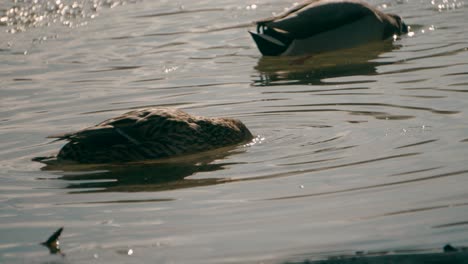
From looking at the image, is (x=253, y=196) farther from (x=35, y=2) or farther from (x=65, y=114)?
(x=35, y=2)

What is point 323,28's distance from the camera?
14.6 meters

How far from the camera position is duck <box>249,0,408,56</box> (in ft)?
47.3

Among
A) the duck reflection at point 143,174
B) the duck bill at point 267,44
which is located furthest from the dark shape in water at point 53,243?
the duck bill at point 267,44

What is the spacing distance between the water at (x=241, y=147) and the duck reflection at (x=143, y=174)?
0.02 metres

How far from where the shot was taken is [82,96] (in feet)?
38.3

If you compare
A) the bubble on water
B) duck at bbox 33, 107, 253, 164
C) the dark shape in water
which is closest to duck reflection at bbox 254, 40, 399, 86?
duck at bbox 33, 107, 253, 164

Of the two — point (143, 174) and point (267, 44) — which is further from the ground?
point (267, 44)

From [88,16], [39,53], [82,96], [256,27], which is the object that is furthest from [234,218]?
[88,16]

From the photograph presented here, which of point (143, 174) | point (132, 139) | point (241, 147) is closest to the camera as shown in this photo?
point (143, 174)

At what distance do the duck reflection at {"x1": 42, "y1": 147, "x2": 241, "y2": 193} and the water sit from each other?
23mm

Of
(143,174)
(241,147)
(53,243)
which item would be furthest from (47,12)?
(53,243)

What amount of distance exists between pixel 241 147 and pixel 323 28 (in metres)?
5.63

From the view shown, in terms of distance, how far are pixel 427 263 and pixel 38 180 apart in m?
4.16

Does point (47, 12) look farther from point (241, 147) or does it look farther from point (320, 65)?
point (241, 147)
